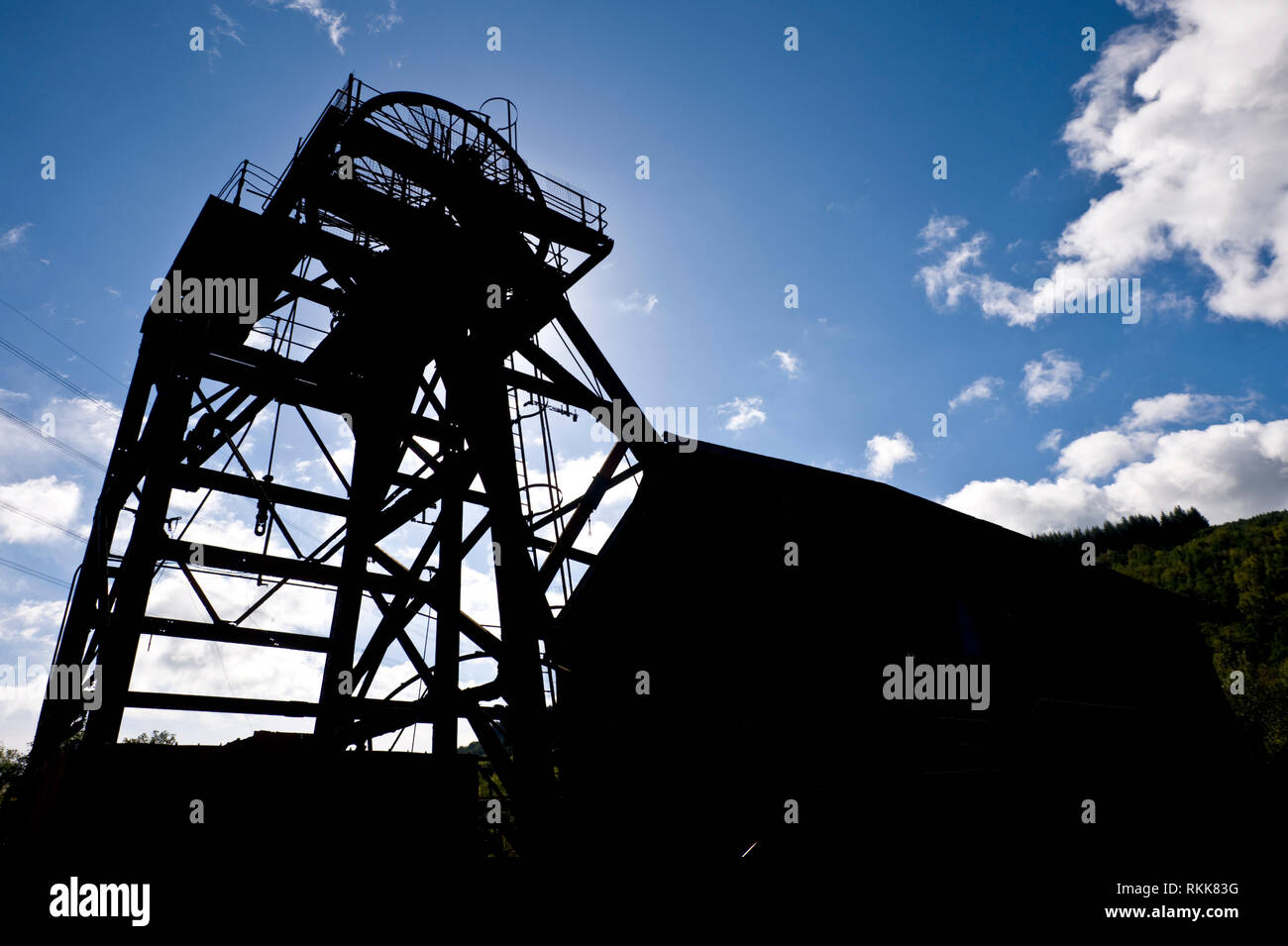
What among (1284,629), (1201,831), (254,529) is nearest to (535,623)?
(254,529)

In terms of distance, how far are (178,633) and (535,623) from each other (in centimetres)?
407

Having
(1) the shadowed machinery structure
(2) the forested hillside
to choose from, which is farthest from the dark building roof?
(2) the forested hillside

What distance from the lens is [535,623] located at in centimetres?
625

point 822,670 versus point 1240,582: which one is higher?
point 822,670

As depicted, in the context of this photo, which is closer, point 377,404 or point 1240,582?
point 377,404

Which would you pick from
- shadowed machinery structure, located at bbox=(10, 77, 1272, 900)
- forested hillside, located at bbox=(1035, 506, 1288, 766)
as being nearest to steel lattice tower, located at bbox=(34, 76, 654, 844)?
shadowed machinery structure, located at bbox=(10, 77, 1272, 900)

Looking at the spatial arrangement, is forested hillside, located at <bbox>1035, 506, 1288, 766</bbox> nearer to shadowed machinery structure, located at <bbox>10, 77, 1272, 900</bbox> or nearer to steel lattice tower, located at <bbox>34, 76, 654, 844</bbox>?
shadowed machinery structure, located at <bbox>10, 77, 1272, 900</bbox>

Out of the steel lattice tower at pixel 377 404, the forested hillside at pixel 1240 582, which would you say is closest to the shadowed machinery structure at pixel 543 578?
the steel lattice tower at pixel 377 404

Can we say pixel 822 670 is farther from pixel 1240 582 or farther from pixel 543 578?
pixel 1240 582

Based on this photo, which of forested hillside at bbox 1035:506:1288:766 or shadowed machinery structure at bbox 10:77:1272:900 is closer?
shadowed machinery structure at bbox 10:77:1272:900

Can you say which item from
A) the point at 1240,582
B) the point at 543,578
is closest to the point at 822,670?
the point at 543,578

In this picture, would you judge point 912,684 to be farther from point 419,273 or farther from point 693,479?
point 419,273

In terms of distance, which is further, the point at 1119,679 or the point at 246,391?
the point at 1119,679

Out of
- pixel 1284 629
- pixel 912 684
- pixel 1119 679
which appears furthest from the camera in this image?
pixel 1284 629
